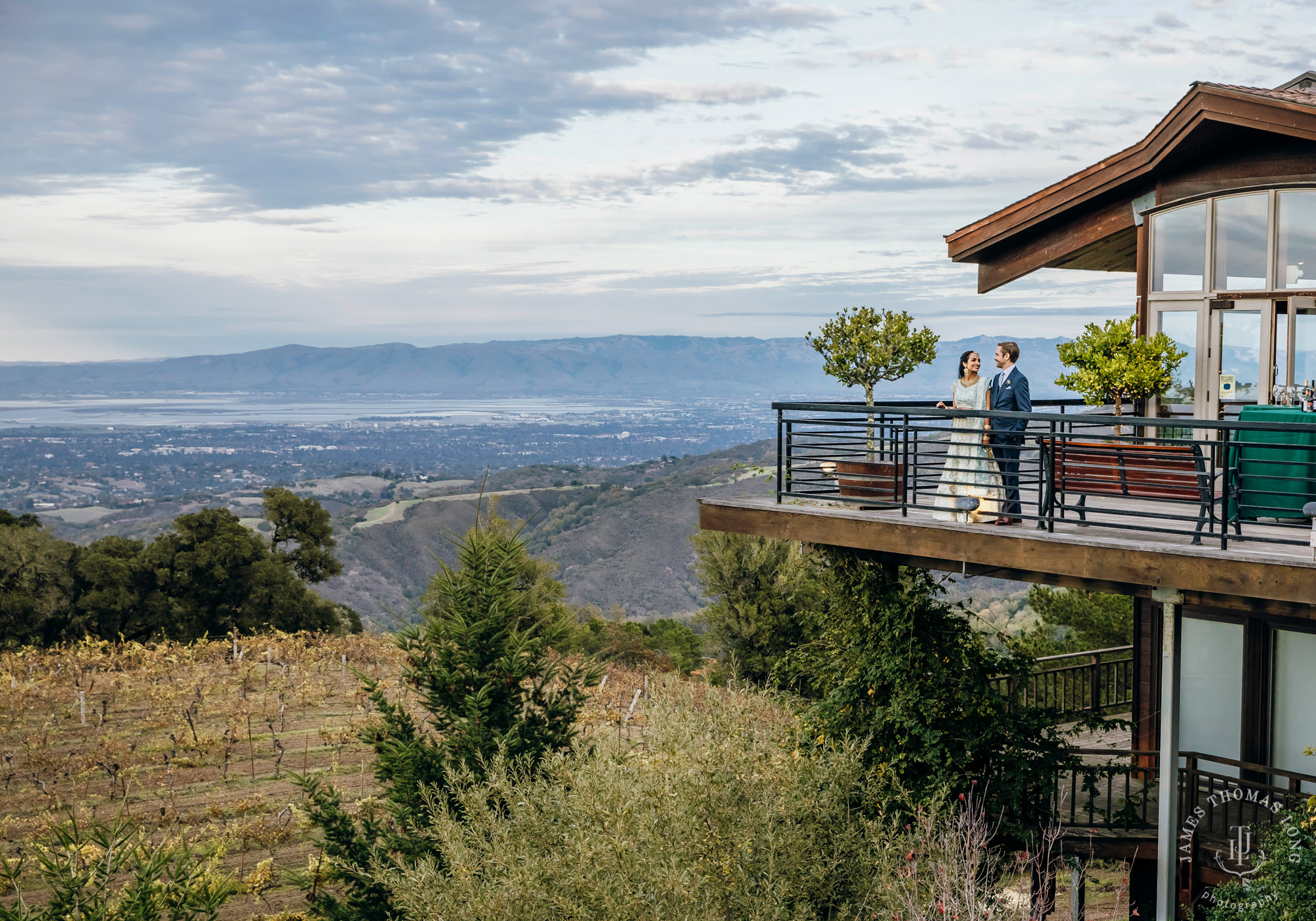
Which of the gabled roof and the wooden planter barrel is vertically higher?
the gabled roof

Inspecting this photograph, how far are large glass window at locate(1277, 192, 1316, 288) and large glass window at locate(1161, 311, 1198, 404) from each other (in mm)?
970

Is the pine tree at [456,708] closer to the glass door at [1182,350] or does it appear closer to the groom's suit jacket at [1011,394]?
the groom's suit jacket at [1011,394]

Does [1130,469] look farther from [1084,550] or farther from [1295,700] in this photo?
[1295,700]

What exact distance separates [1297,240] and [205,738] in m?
17.7

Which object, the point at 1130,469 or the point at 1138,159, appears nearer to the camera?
the point at 1130,469

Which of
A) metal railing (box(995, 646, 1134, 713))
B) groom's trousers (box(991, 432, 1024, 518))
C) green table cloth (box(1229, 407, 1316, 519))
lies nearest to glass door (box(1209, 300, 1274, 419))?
green table cloth (box(1229, 407, 1316, 519))

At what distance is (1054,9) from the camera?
1677cm

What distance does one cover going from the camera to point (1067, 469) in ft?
32.9

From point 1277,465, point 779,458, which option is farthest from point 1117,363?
point 779,458

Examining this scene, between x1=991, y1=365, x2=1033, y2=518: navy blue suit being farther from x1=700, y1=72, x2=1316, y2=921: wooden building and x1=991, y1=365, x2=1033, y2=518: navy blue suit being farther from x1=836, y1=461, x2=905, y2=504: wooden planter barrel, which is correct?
x1=836, y1=461, x2=905, y2=504: wooden planter barrel

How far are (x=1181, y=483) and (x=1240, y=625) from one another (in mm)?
1873

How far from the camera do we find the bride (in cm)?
954

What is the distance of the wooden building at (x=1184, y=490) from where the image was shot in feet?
27.5

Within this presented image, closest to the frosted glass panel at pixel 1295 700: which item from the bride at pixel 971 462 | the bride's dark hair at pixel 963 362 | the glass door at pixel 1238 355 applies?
the glass door at pixel 1238 355
